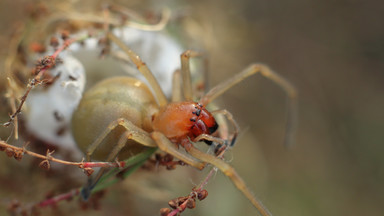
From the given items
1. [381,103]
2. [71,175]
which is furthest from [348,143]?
[71,175]

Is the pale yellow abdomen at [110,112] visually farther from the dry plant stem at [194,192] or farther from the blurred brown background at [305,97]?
the blurred brown background at [305,97]

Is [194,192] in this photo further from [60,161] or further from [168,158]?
[60,161]

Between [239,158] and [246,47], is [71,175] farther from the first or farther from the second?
[246,47]

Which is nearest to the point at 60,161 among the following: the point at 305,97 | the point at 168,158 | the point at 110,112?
the point at 110,112

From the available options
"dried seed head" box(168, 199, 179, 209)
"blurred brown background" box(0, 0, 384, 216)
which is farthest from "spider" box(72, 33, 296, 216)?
"blurred brown background" box(0, 0, 384, 216)

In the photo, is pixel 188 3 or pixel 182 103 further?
pixel 188 3

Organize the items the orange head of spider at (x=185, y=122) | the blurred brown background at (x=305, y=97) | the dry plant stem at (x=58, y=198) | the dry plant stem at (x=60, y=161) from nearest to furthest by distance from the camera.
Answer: the dry plant stem at (x=60, y=161) → the orange head of spider at (x=185, y=122) → the dry plant stem at (x=58, y=198) → the blurred brown background at (x=305, y=97)

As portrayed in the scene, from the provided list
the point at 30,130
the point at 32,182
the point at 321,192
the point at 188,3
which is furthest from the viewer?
the point at 188,3

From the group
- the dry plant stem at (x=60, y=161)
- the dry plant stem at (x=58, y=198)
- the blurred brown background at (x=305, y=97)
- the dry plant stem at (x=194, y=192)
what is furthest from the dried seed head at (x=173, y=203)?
the blurred brown background at (x=305, y=97)
